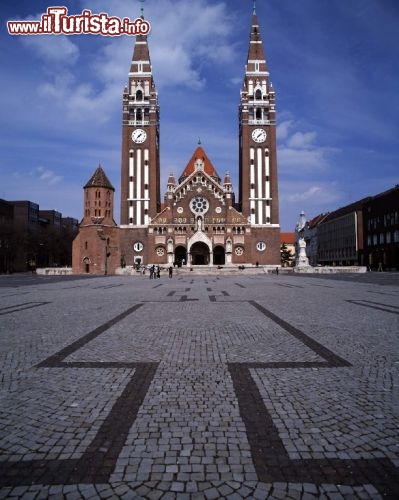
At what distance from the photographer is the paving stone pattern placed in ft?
8.84

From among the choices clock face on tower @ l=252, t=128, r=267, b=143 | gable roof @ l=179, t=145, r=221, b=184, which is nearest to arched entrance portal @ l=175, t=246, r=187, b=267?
gable roof @ l=179, t=145, r=221, b=184

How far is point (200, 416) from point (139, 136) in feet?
195

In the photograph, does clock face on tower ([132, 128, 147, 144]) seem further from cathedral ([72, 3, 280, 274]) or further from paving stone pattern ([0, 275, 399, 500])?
paving stone pattern ([0, 275, 399, 500])

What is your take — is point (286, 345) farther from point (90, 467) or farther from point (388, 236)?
point (388, 236)

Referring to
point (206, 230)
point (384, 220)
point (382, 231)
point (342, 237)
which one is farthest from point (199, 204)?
point (342, 237)

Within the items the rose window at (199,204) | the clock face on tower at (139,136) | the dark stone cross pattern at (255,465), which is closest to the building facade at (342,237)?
the rose window at (199,204)

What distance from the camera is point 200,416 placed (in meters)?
3.70

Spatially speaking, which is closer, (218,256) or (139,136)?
(139,136)

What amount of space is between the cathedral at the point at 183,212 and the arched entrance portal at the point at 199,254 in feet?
0.48

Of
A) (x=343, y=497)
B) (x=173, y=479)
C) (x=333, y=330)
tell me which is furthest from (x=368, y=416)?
(x=333, y=330)

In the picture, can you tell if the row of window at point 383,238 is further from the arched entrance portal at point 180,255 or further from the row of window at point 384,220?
the arched entrance portal at point 180,255

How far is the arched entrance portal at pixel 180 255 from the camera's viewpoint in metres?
59.5

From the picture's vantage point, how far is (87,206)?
60.6m

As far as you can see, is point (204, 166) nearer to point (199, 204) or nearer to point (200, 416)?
point (199, 204)
